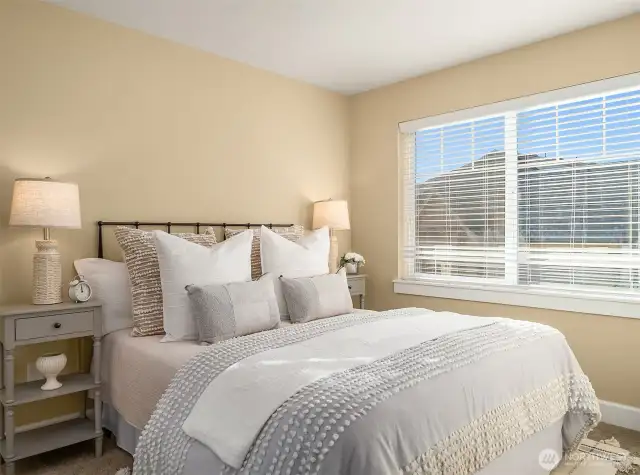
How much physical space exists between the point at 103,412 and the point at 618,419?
322 cm

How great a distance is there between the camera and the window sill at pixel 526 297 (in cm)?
311

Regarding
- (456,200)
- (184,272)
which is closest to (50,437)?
(184,272)

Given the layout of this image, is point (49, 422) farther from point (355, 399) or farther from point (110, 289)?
point (355, 399)

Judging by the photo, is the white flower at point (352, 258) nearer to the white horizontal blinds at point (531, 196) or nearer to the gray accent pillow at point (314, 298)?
the white horizontal blinds at point (531, 196)

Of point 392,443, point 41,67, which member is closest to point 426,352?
point 392,443

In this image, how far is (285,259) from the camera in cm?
333

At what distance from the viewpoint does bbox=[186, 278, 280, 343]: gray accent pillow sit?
2508 mm

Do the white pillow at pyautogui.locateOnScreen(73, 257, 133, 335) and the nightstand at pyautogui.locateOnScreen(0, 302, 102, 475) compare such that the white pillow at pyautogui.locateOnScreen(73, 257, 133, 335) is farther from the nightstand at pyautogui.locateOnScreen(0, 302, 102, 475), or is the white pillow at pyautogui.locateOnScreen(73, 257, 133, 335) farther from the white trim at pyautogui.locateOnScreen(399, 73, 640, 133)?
the white trim at pyautogui.locateOnScreen(399, 73, 640, 133)

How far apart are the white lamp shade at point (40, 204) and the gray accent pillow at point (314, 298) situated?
52.6 inches

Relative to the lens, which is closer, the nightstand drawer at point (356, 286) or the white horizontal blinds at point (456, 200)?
the white horizontal blinds at point (456, 200)

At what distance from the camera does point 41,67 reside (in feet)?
9.32

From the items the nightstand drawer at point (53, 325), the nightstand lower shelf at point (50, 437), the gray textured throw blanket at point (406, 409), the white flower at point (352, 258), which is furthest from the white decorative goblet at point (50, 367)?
the white flower at point (352, 258)

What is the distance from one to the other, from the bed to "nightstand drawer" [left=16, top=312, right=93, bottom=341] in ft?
0.67

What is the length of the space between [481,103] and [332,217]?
150cm
